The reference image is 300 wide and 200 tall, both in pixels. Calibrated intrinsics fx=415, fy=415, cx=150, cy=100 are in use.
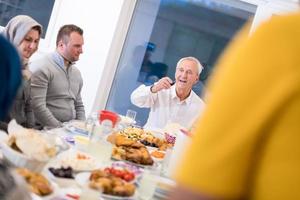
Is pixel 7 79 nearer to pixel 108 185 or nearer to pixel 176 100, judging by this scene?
pixel 108 185

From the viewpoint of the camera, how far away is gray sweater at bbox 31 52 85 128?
3.10 metres

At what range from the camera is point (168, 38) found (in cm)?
457

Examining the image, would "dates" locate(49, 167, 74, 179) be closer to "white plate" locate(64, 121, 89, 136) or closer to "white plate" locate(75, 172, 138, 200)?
"white plate" locate(75, 172, 138, 200)

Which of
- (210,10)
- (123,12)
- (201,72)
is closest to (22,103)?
(123,12)

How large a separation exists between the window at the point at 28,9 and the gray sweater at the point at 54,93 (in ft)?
3.76

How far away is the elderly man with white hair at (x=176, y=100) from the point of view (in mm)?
4074

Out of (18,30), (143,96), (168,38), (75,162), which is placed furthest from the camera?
(168,38)

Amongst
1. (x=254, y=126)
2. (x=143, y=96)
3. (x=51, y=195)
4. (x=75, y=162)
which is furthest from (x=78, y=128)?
(x=254, y=126)

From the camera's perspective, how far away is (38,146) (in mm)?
1507

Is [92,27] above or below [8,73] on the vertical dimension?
above

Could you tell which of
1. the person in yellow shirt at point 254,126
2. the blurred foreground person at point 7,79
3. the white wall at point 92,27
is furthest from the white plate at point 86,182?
the white wall at point 92,27

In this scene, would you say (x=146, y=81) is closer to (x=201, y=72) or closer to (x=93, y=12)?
(x=201, y=72)

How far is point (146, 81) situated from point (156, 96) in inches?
21.6

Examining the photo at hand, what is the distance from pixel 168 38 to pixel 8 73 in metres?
3.64
